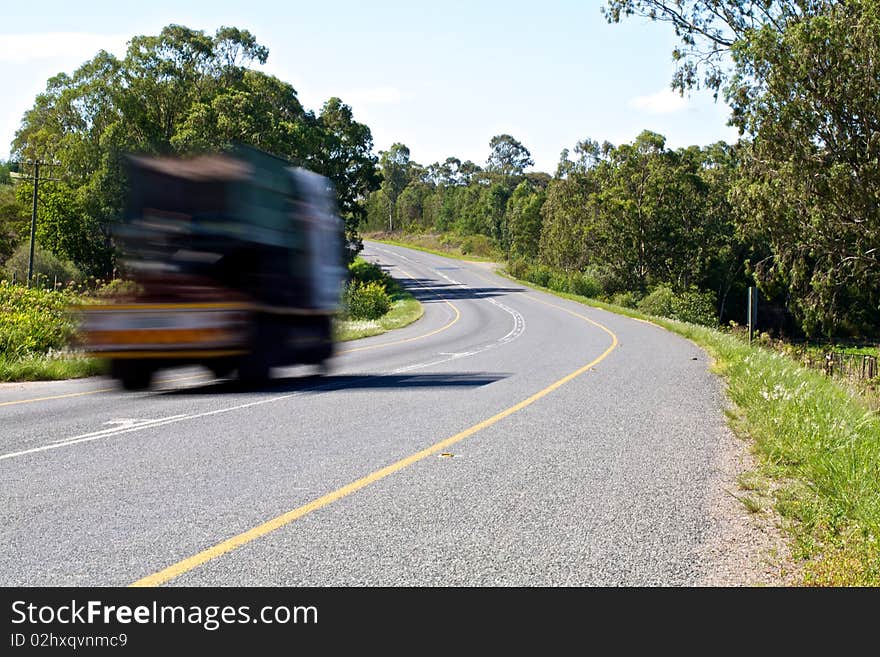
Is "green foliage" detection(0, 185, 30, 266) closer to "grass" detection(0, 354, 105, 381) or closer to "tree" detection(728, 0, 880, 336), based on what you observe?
"tree" detection(728, 0, 880, 336)

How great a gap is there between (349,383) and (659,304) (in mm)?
43355

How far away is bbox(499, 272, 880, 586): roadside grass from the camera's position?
16.6ft

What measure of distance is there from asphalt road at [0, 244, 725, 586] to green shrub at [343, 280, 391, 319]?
76.2 ft

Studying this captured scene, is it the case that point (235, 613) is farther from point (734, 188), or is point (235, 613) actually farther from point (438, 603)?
point (734, 188)

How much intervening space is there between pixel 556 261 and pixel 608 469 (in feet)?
230

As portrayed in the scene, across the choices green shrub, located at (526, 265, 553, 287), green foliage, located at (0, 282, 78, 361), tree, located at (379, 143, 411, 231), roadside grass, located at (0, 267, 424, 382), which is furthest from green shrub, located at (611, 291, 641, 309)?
tree, located at (379, 143, 411, 231)

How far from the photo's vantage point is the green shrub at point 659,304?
5375 cm

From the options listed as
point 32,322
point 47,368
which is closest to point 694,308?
point 32,322

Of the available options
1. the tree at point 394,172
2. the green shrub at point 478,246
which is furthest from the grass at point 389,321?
the tree at point 394,172

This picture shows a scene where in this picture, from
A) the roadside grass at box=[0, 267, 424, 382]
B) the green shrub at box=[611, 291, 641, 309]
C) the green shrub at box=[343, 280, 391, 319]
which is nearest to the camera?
the roadside grass at box=[0, 267, 424, 382]

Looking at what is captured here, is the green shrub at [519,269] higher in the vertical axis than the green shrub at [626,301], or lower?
higher

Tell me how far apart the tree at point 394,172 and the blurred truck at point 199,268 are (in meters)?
137

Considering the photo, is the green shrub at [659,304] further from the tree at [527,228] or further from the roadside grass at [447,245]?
the roadside grass at [447,245]

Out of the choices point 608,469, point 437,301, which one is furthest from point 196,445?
point 437,301
